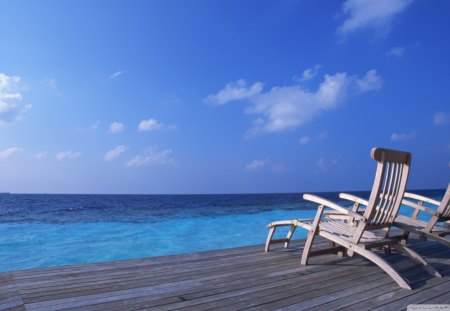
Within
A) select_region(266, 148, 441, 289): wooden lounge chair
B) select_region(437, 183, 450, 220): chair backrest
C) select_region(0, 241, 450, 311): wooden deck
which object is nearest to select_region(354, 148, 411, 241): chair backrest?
select_region(266, 148, 441, 289): wooden lounge chair

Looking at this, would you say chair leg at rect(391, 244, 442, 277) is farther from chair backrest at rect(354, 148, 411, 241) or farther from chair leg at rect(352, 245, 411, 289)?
chair leg at rect(352, 245, 411, 289)

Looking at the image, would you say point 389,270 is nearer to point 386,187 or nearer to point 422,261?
point 422,261

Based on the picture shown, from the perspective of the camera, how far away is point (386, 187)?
2926 mm

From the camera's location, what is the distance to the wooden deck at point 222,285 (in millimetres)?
2162

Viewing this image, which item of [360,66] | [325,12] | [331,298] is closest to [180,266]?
[331,298]

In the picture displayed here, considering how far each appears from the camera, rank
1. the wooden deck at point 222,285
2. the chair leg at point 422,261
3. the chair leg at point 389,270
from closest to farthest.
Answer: the wooden deck at point 222,285, the chair leg at point 389,270, the chair leg at point 422,261

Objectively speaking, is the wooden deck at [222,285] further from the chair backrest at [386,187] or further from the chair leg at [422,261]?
the chair backrest at [386,187]

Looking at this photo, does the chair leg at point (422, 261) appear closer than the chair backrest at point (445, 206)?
Yes

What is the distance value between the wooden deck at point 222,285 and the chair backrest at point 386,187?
513 millimetres

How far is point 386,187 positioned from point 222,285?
5.84ft

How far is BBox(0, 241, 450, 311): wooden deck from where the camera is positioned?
2.16 metres

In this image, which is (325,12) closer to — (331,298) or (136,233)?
(136,233)

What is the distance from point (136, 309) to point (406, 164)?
274 centimetres

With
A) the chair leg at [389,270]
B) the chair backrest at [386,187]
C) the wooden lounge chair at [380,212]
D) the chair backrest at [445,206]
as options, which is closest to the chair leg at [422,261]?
the wooden lounge chair at [380,212]
